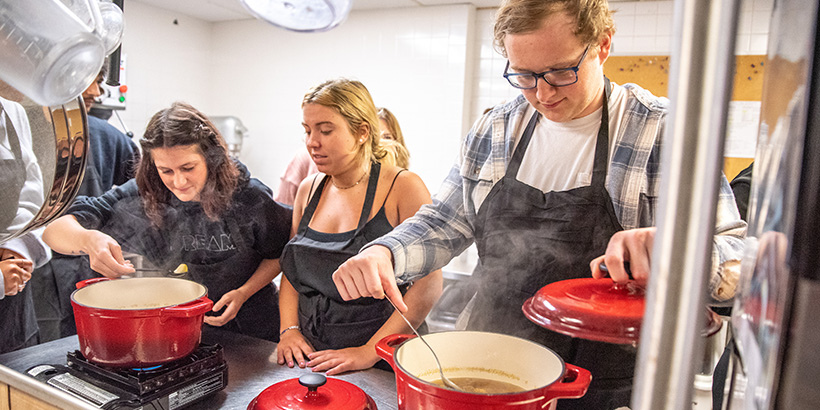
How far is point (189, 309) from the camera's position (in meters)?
1.01

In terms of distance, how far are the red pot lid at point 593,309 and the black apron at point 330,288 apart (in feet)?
2.43

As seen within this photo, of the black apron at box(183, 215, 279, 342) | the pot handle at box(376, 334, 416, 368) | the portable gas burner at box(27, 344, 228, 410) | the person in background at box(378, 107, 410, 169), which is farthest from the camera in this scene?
the person in background at box(378, 107, 410, 169)

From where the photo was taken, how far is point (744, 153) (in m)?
1.10

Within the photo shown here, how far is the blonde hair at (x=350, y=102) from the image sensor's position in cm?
147

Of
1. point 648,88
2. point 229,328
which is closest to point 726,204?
point 648,88

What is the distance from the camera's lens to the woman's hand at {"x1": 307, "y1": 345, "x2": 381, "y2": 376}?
1180 mm

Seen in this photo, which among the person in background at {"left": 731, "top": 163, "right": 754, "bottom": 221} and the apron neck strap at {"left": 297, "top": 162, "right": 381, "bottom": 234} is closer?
the person in background at {"left": 731, "top": 163, "right": 754, "bottom": 221}

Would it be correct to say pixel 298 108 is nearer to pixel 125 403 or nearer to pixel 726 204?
pixel 125 403

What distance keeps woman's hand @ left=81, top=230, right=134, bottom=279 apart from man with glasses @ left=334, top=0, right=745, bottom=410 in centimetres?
65

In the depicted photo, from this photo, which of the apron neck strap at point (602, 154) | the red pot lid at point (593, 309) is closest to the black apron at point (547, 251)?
the apron neck strap at point (602, 154)

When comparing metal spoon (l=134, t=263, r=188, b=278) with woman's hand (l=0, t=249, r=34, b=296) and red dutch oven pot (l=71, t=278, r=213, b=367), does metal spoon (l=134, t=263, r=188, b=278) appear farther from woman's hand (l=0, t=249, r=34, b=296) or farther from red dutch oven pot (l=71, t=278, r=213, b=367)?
red dutch oven pot (l=71, t=278, r=213, b=367)

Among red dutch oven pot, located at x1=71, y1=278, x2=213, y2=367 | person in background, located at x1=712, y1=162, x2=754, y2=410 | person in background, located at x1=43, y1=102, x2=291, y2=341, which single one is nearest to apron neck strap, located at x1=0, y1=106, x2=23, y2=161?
red dutch oven pot, located at x1=71, y1=278, x2=213, y2=367

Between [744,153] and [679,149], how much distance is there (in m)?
0.90

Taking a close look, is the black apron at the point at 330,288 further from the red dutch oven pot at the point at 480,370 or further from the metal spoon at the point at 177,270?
the red dutch oven pot at the point at 480,370
